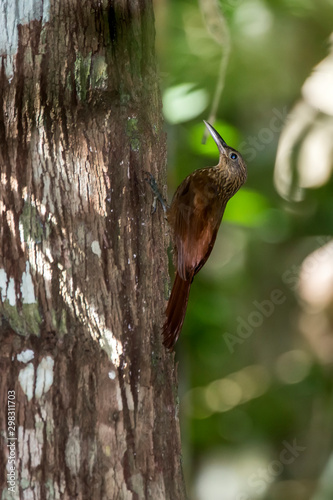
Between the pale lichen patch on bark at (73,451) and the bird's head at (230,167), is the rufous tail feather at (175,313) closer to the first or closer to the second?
the pale lichen patch on bark at (73,451)

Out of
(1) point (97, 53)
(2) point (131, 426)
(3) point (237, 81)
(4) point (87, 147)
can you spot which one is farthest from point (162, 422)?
(3) point (237, 81)

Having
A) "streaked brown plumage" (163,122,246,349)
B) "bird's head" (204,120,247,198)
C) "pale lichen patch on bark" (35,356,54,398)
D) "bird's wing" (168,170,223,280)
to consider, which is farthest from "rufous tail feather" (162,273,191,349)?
"bird's head" (204,120,247,198)

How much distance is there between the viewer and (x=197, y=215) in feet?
11.1

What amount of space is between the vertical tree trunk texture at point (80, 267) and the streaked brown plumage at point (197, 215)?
30 centimetres

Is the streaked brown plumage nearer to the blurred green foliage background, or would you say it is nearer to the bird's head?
the bird's head

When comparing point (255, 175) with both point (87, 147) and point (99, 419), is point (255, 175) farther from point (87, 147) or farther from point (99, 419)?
point (99, 419)

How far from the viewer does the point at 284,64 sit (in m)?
5.40

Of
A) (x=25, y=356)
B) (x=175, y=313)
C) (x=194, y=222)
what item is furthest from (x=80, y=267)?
(x=194, y=222)

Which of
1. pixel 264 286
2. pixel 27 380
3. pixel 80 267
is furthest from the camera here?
pixel 264 286

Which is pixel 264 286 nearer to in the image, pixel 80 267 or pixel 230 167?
pixel 230 167

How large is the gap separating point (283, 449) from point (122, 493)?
3.61 meters

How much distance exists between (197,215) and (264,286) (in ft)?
7.71

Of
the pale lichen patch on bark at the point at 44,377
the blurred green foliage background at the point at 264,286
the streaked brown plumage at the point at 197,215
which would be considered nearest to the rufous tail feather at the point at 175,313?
the streaked brown plumage at the point at 197,215

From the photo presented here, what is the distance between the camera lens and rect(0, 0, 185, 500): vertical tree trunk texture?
1.93 metres
